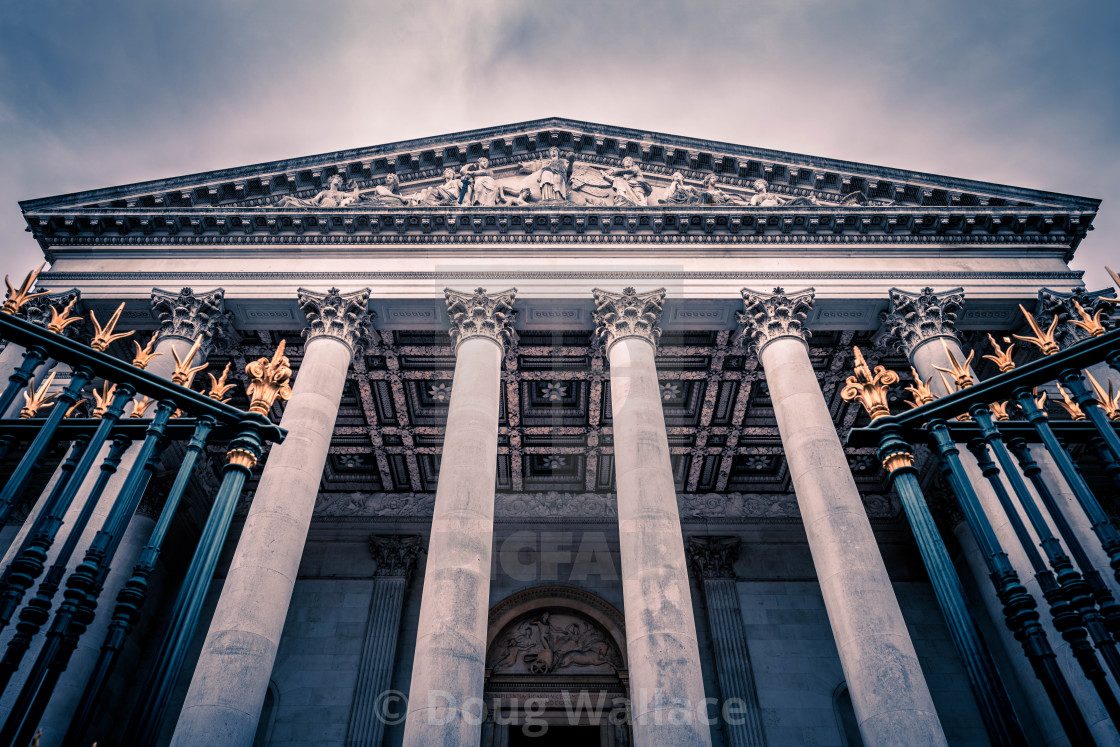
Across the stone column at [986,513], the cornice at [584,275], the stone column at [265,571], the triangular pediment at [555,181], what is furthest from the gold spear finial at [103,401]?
the triangular pediment at [555,181]

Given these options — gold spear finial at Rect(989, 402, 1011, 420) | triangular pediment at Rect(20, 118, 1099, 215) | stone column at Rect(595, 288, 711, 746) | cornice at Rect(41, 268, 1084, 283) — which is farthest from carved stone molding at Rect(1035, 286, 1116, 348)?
gold spear finial at Rect(989, 402, 1011, 420)

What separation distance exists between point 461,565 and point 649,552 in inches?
117

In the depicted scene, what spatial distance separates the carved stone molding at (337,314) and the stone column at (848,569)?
892 centimetres

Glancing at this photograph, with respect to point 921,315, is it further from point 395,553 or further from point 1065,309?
point 395,553

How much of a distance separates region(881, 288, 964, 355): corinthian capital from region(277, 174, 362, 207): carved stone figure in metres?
13.4

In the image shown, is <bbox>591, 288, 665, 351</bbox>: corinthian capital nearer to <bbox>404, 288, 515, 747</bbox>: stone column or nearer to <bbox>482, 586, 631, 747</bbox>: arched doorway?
<bbox>404, 288, 515, 747</bbox>: stone column

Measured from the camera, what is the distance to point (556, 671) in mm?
19500

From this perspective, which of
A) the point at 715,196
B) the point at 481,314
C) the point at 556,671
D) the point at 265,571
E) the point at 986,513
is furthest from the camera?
the point at 556,671

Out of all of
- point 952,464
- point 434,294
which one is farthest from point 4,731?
point 434,294

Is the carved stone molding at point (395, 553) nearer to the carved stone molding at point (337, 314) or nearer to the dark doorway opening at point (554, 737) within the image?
the dark doorway opening at point (554, 737)

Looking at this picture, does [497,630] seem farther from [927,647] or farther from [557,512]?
[927,647]

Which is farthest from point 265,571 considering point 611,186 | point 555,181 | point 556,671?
point 611,186

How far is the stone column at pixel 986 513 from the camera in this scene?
10172 mm

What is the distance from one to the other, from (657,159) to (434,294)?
7.71 metres
